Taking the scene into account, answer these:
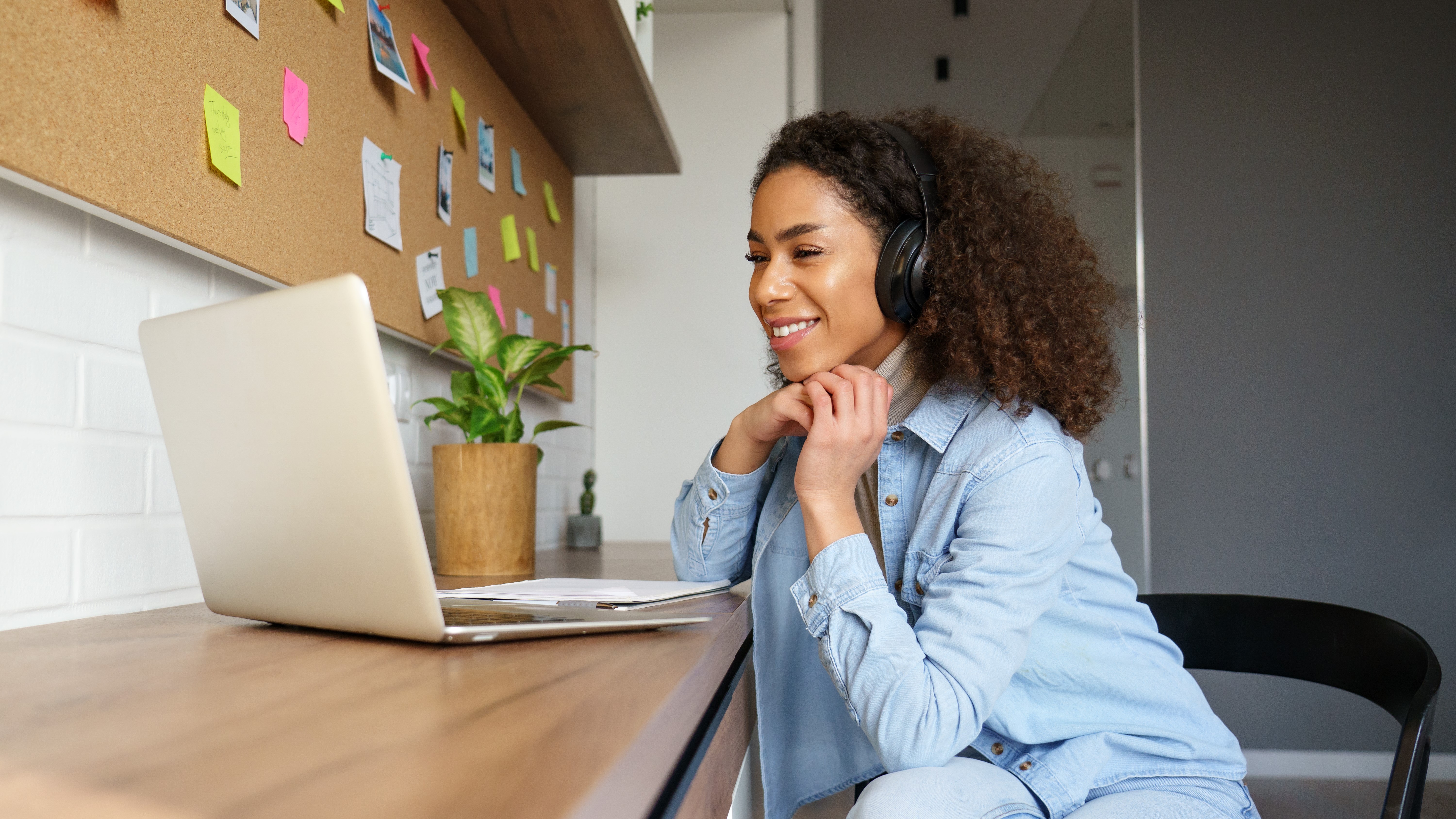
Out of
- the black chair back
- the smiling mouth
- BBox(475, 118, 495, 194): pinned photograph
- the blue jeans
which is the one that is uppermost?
BBox(475, 118, 495, 194): pinned photograph

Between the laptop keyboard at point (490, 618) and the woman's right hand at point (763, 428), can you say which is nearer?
the laptop keyboard at point (490, 618)

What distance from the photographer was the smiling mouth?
105cm

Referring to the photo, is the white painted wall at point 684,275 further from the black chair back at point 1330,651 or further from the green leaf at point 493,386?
the black chair back at point 1330,651

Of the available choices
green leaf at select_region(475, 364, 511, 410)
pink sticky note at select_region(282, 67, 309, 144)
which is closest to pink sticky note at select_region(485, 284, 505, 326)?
green leaf at select_region(475, 364, 511, 410)

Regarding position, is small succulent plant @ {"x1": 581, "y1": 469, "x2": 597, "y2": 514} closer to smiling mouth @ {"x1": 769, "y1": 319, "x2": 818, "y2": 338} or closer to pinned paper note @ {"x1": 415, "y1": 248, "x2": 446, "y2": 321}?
pinned paper note @ {"x1": 415, "y1": 248, "x2": 446, "y2": 321}

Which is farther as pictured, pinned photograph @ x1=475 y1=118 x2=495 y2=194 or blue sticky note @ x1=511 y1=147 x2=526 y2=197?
blue sticky note @ x1=511 y1=147 x2=526 y2=197

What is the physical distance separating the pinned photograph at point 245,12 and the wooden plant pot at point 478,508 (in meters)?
0.54

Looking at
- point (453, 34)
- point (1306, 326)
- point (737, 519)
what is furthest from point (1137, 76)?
point (737, 519)

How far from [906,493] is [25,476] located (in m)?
0.81

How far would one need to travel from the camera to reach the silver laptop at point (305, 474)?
54cm

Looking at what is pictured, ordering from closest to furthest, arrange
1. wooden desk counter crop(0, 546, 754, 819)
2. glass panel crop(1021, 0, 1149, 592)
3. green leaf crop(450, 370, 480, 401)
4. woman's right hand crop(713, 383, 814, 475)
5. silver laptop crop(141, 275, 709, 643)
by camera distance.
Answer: wooden desk counter crop(0, 546, 754, 819), silver laptop crop(141, 275, 709, 643), woman's right hand crop(713, 383, 814, 475), green leaf crop(450, 370, 480, 401), glass panel crop(1021, 0, 1149, 592)

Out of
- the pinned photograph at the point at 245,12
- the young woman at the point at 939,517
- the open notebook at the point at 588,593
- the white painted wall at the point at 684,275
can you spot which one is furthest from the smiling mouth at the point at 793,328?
the white painted wall at the point at 684,275

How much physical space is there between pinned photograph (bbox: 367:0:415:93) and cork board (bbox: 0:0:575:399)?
0.6 inches

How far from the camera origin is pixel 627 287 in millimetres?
2467
